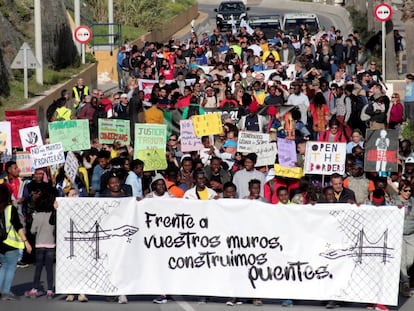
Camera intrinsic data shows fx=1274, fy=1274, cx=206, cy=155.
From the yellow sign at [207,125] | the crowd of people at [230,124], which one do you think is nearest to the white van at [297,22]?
the crowd of people at [230,124]

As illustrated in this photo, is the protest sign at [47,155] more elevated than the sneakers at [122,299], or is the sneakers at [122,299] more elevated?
the protest sign at [47,155]

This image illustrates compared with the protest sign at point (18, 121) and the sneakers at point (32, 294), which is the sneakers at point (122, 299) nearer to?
the sneakers at point (32, 294)

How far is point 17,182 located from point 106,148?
315 cm

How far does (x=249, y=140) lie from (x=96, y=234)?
552 cm

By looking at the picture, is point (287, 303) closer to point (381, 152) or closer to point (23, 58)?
point (381, 152)

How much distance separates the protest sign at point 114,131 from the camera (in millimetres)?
21844

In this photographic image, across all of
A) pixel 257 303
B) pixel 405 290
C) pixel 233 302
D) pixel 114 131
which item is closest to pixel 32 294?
pixel 233 302

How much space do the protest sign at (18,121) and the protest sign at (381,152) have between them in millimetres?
5810

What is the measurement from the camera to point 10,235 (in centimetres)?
1527

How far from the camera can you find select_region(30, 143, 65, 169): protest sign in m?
18.7

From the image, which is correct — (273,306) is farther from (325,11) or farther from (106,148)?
(325,11)

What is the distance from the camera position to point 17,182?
60.4 ft

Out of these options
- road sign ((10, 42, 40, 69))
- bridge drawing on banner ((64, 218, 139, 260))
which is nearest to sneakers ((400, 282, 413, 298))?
bridge drawing on banner ((64, 218, 139, 260))

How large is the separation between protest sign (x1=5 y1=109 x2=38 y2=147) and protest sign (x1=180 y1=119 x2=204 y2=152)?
2550 millimetres
